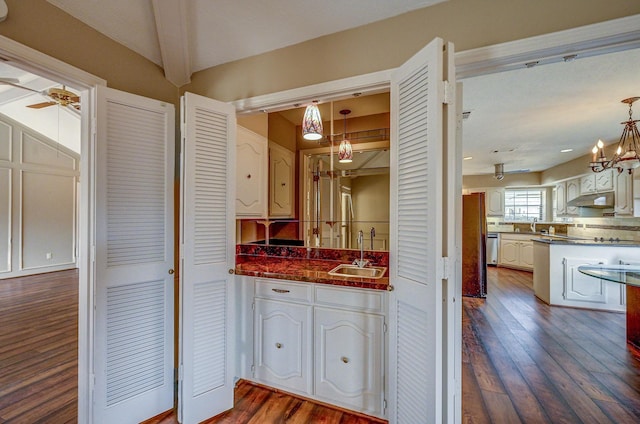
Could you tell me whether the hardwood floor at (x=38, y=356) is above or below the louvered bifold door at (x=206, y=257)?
below

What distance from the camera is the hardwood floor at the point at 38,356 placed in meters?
1.86

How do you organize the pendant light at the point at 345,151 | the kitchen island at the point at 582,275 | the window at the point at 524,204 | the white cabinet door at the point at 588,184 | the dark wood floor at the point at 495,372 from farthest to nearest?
1. the window at the point at 524,204
2. the white cabinet door at the point at 588,184
3. the kitchen island at the point at 582,275
4. the pendant light at the point at 345,151
5. the dark wood floor at the point at 495,372

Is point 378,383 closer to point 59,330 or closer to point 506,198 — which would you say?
point 59,330

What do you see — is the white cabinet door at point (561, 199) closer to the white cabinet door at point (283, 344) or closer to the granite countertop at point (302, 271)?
the granite countertop at point (302, 271)

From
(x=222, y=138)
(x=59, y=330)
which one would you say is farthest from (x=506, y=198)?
(x=59, y=330)

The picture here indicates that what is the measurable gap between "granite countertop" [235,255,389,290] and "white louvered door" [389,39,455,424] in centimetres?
27

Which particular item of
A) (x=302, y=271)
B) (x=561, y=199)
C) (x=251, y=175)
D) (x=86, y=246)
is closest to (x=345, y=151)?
(x=251, y=175)

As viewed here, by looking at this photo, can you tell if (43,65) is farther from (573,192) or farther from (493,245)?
(493,245)

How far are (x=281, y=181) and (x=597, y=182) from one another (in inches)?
228

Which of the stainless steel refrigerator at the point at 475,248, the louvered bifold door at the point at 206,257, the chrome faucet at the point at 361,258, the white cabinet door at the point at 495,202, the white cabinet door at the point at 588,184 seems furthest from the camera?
the white cabinet door at the point at 495,202

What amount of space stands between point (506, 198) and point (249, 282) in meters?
8.19

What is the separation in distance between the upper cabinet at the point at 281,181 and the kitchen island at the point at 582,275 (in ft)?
13.0

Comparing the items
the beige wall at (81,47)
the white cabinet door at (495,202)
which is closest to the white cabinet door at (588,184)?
the white cabinet door at (495,202)

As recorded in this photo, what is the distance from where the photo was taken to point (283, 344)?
6.46 ft
